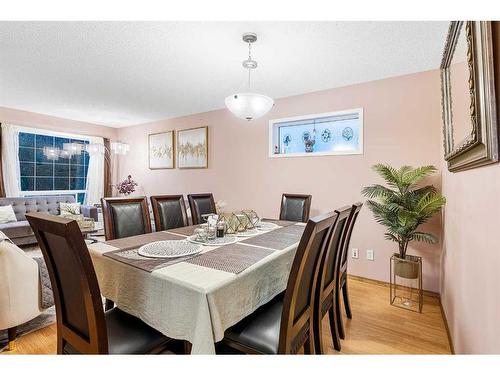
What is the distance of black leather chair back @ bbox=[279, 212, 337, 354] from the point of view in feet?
3.65

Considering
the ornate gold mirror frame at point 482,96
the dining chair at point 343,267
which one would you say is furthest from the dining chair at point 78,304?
the ornate gold mirror frame at point 482,96

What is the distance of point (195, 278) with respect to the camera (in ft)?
3.92

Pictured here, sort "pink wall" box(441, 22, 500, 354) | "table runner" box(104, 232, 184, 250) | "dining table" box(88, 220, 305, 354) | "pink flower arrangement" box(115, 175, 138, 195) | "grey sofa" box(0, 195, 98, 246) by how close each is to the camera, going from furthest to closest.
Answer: "pink flower arrangement" box(115, 175, 138, 195) < "grey sofa" box(0, 195, 98, 246) < "table runner" box(104, 232, 184, 250) < "dining table" box(88, 220, 305, 354) < "pink wall" box(441, 22, 500, 354)

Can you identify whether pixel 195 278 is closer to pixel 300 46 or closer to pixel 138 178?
pixel 300 46

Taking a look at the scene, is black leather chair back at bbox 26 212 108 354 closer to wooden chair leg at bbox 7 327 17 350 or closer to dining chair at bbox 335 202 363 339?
wooden chair leg at bbox 7 327 17 350

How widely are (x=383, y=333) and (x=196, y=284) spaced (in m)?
1.73

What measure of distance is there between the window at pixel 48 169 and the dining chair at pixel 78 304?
4.81 metres

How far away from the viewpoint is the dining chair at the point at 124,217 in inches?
84.8

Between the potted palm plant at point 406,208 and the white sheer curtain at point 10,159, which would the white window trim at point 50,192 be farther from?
the potted palm plant at point 406,208

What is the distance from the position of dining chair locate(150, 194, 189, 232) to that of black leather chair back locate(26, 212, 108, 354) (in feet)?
4.23

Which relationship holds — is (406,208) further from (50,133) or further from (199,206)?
(50,133)

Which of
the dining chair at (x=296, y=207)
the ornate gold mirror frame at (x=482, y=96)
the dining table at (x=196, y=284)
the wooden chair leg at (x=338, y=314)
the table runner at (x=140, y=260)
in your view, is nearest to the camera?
the ornate gold mirror frame at (x=482, y=96)

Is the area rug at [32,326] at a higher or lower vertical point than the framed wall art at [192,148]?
lower

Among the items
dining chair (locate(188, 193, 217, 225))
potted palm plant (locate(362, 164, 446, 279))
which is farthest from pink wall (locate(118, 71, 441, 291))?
dining chair (locate(188, 193, 217, 225))
